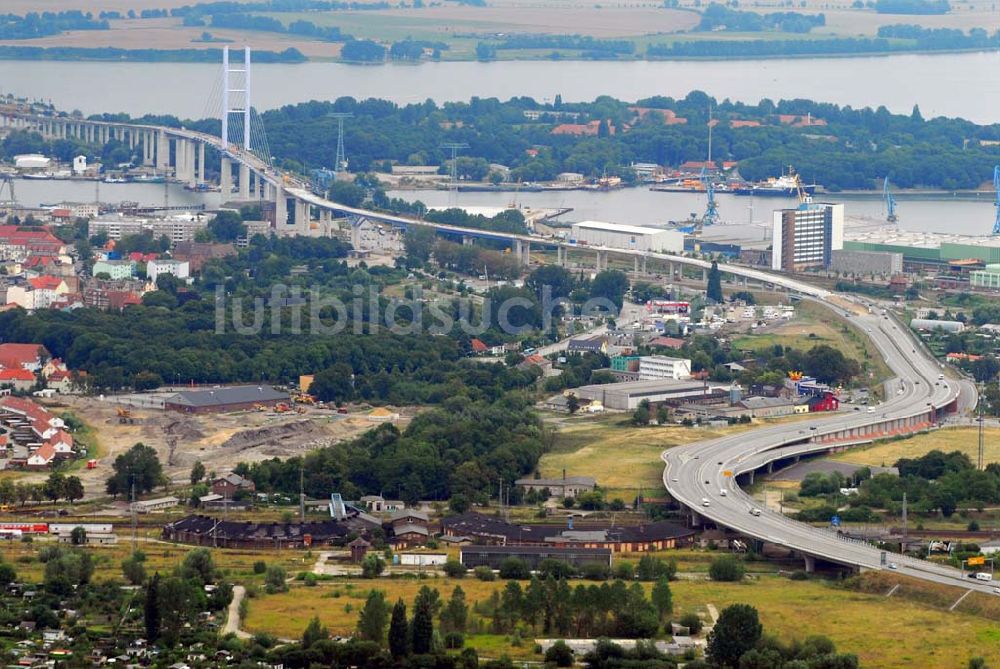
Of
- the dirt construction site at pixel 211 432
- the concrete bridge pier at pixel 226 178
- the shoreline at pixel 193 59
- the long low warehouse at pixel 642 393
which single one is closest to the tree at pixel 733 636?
the dirt construction site at pixel 211 432

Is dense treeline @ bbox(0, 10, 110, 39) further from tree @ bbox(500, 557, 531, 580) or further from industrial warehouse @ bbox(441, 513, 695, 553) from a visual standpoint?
tree @ bbox(500, 557, 531, 580)

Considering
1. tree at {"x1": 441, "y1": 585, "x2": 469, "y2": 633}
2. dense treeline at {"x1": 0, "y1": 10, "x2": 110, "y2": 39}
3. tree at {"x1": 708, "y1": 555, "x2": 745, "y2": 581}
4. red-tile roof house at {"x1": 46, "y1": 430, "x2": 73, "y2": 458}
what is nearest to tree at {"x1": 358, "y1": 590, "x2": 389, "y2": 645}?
tree at {"x1": 441, "y1": 585, "x2": 469, "y2": 633}

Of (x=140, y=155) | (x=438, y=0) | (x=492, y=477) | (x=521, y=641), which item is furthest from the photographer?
(x=438, y=0)

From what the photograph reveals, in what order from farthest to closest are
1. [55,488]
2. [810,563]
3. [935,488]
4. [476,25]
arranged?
[476,25] < [55,488] < [935,488] < [810,563]

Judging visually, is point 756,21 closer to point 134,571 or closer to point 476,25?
point 476,25

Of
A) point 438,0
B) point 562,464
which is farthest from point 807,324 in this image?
point 438,0

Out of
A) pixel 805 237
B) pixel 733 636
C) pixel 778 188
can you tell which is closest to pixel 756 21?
pixel 778 188

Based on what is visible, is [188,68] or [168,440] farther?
[188,68]

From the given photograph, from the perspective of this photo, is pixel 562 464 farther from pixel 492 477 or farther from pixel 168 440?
pixel 168 440
